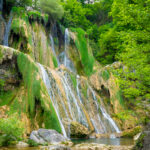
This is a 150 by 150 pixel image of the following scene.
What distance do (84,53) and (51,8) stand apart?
827 cm

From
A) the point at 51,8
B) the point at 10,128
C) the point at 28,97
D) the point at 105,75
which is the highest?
the point at 51,8

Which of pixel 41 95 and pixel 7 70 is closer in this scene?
pixel 41 95

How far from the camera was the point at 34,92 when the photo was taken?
14281 mm

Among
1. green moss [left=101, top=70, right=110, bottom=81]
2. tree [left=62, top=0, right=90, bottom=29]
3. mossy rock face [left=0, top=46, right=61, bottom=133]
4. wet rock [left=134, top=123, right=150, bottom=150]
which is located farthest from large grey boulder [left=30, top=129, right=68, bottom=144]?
tree [left=62, top=0, right=90, bottom=29]

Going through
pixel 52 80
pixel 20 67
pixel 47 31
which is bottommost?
pixel 52 80

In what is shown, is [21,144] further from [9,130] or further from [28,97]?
[28,97]

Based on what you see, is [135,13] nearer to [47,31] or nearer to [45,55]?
[45,55]

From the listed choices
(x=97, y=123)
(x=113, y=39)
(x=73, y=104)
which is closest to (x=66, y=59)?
(x=113, y=39)

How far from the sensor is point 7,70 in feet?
50.1

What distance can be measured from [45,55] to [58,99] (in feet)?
28.3

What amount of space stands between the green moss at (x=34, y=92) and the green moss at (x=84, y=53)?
480 inches

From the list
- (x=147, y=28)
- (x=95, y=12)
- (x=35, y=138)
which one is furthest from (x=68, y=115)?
(x=95, y=12)

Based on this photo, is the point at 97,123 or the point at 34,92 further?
the point at 97,123

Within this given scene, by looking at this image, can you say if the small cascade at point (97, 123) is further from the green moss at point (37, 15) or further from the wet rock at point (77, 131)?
the green moss at point (37, 15)
